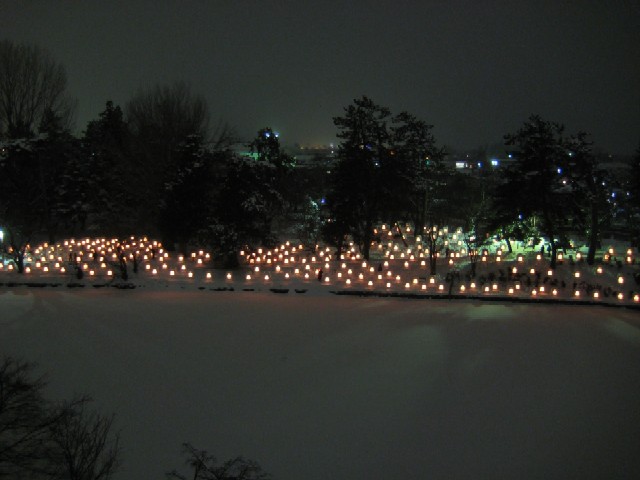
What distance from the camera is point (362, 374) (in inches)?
374

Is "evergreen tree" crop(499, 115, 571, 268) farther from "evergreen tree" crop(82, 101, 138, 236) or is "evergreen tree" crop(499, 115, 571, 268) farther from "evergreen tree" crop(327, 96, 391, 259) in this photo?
"evergreen tree" crop(82, 101, 138, 236)

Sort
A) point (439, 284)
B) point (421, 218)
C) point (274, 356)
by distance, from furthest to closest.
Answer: point (421, 218)
point (439, 284)
point (274, 356)

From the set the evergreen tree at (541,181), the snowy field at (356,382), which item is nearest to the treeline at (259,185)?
the evergreen tree at (541,181)

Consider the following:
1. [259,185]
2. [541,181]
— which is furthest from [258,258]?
[541,181]

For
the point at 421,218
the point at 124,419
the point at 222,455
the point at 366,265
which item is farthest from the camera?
the point at 421,218

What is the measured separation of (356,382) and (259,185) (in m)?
11.8

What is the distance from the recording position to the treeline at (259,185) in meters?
17.6

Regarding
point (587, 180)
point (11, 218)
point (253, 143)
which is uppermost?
point (253, 143)

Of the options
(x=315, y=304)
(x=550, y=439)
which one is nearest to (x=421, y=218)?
(x=315, y=304)

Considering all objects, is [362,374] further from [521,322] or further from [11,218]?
[11,218]

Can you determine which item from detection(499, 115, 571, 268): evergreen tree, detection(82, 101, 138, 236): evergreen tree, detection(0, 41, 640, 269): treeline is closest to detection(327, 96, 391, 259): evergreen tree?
detection(0, 41, 640, 269): treeline

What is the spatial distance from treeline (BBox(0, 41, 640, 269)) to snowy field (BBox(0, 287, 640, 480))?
490cm

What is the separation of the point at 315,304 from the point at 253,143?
9398 mm

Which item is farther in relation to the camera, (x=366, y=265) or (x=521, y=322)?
(x=366, y=265)
